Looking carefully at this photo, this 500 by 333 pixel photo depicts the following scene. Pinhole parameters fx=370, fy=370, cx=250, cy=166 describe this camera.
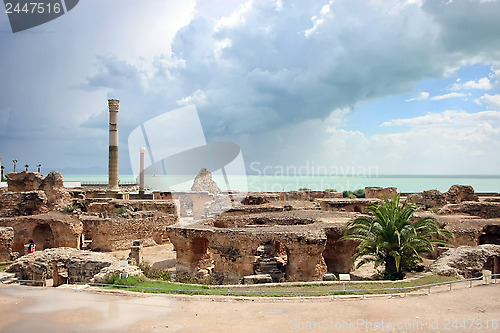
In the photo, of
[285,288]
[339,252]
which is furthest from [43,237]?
[339,252]

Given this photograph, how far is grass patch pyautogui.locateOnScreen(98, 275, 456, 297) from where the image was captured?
11219 mm

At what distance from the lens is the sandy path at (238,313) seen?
8469mm

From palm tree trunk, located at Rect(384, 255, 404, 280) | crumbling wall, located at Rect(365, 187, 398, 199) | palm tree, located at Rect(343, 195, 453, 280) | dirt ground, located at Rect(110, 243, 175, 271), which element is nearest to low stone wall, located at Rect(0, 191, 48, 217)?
dirt ground, located at Rect(110, 243, 175, 271)

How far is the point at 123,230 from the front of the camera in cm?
2442

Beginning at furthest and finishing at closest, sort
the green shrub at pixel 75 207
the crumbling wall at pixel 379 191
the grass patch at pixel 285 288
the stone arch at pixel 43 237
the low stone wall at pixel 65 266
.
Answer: the crumbling wall at pixel 379 191 < the green shrub at pixel 75 207 < the stone arch at pixel 43 237 < the low stone wall at pixel 65 266 < the grass patch at pixel 285 288

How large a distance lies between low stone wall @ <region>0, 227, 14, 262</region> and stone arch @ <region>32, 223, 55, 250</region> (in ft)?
8.98

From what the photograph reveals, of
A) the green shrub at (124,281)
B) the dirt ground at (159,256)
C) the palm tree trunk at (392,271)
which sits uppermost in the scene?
the green shrub at (124,281)

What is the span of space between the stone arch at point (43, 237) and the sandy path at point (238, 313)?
12691 millimetres

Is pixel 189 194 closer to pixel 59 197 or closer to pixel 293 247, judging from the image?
pixel 59 197

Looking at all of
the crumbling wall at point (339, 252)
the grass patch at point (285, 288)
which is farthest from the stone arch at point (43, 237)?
the crumbling wall at point (339, 252)

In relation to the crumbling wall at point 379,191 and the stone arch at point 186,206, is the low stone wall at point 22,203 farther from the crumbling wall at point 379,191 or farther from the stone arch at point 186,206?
the crumbling wall at point 379,191

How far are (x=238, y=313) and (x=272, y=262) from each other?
9.26 metres

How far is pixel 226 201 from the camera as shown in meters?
31.8

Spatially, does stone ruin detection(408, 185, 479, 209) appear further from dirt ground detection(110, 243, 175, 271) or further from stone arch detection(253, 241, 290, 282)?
dirt ground detection(110, 243, 175, 271)
